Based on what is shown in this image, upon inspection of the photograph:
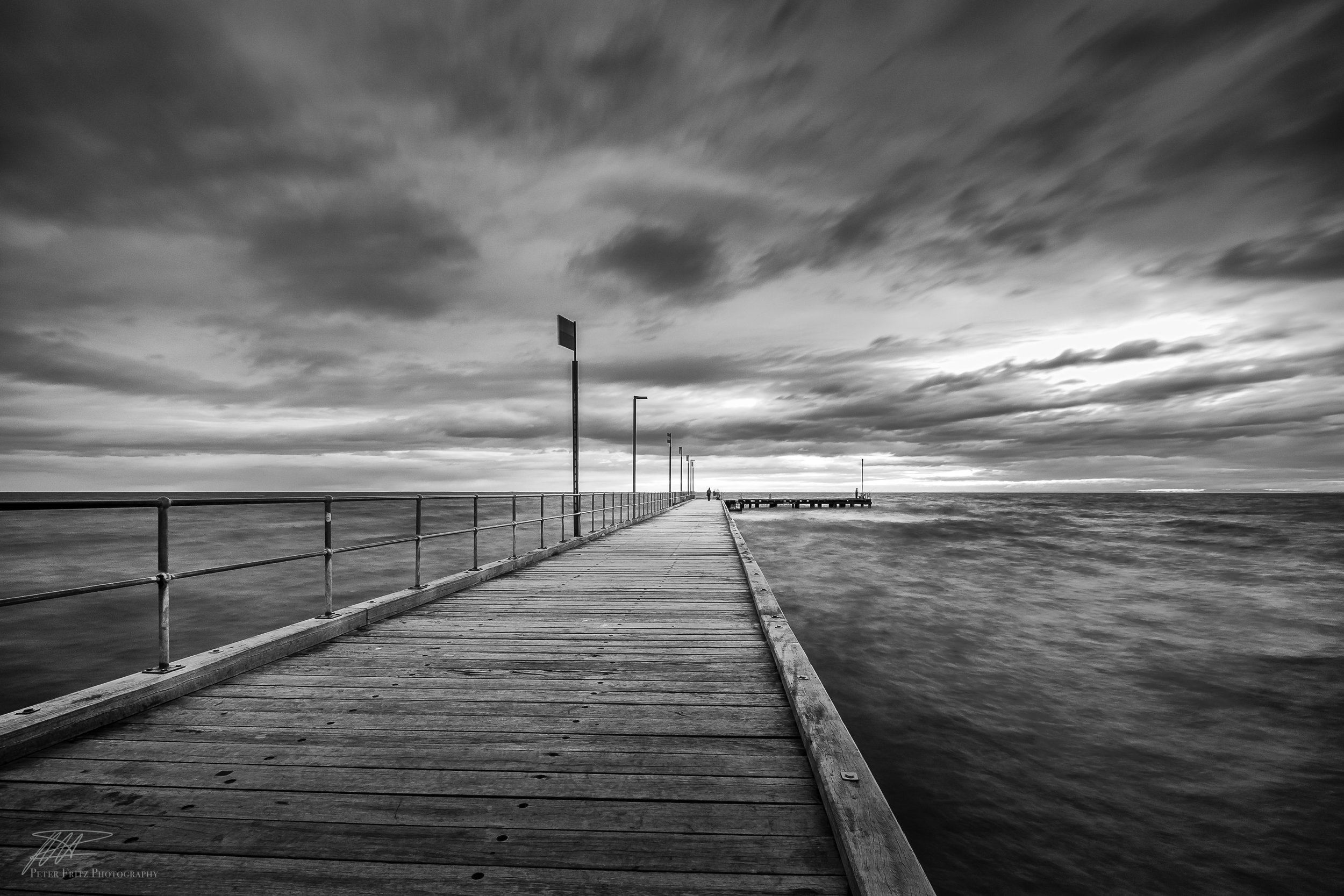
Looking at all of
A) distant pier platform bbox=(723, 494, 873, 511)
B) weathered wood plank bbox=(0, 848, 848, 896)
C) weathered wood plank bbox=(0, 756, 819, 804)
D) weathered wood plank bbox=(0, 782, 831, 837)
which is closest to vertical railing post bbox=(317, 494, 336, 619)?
weathered wood plank bbox=(0, 756, 819, 804)

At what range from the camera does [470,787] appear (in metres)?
2.72

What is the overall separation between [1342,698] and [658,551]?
438 inches

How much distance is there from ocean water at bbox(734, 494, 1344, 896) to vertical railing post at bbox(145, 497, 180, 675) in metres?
5.57

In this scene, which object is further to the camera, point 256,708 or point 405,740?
point 256,708

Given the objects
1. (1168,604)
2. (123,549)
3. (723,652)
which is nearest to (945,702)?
(723,652)

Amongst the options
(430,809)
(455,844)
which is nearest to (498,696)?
(430,809)

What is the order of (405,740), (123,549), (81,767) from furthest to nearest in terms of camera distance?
(123,549), (405,740), (81,767)

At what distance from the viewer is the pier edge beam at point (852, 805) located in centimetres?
199

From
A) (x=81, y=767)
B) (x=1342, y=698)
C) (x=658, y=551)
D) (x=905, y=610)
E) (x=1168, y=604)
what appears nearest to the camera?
(x=81, y=767)

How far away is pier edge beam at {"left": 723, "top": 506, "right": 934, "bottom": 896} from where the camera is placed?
1989mm

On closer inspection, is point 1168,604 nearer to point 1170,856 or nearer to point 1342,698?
point 1342,698

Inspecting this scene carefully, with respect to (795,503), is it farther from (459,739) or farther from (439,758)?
(439,758)

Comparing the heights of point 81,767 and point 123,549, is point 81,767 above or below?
above

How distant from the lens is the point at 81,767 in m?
2.82
